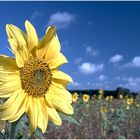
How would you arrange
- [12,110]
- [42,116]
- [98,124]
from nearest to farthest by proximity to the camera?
[12,110]
[42,116]
[98,124]

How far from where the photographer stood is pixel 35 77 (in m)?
1.33

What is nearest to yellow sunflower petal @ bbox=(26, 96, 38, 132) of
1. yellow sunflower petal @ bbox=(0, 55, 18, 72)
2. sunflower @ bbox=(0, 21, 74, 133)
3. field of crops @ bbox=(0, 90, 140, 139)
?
sunflower @ bbox=(0, 21, 74, 133)

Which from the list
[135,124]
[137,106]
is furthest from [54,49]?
[137,106]

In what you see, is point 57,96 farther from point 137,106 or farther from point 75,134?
point 137,106

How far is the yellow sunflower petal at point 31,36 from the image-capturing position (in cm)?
129

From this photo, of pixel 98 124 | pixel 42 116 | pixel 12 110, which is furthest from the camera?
pixel 98 124

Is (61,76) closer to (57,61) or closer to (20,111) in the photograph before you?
(57,61)

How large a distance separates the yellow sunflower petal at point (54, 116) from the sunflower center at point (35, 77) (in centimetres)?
6

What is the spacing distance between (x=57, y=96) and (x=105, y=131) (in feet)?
23.6

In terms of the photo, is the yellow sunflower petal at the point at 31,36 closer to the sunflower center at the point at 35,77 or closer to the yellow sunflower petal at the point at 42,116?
the sunflower center at the point at 35,77

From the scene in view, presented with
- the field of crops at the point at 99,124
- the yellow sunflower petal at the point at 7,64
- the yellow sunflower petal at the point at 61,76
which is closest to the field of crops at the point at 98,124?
the field of crops at the point at 99,124

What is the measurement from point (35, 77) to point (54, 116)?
13cm

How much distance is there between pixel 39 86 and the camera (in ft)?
4.36

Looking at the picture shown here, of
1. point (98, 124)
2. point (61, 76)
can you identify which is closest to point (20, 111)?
point (61, 76)
